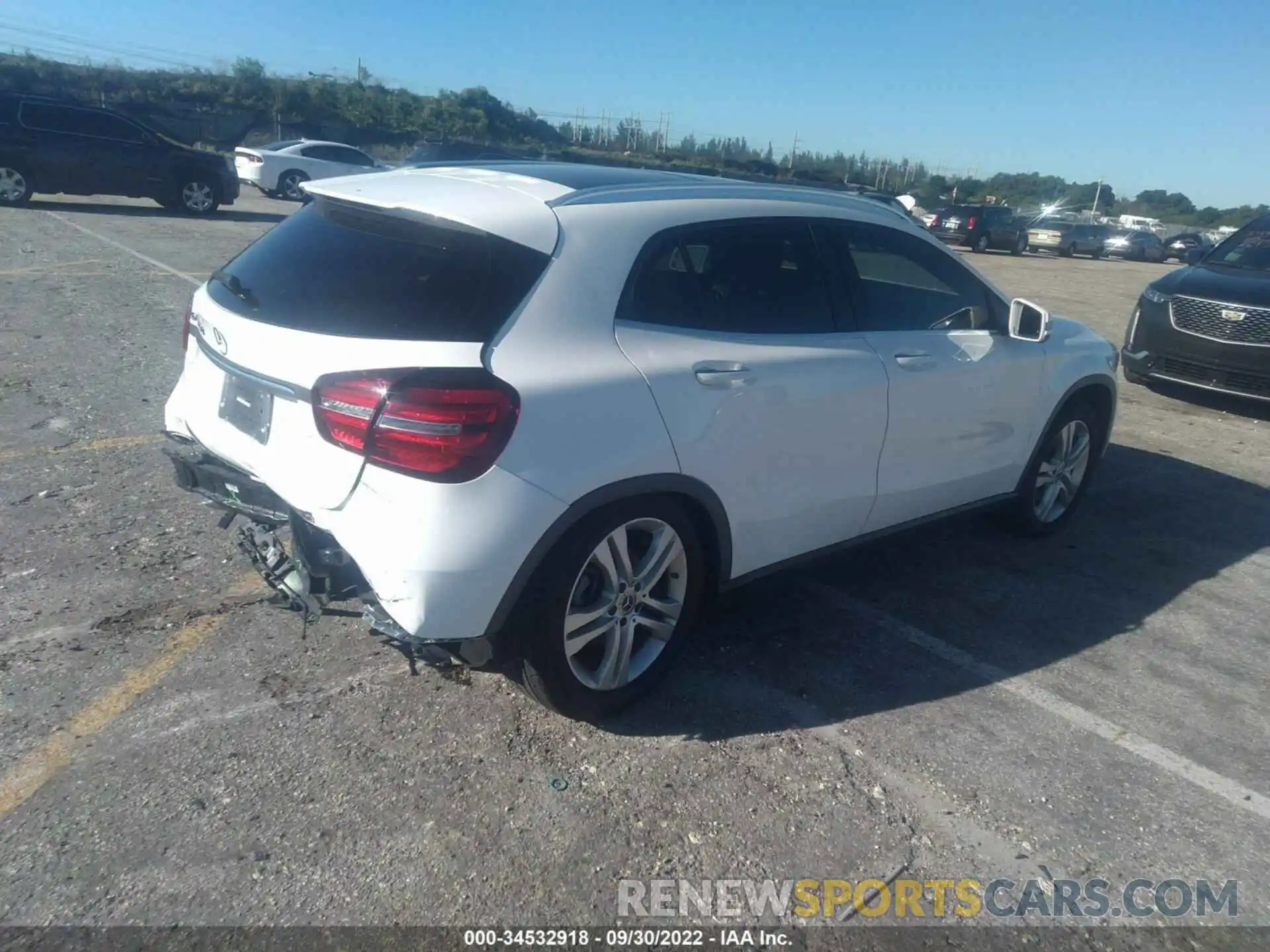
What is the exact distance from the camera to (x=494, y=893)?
2.66 m

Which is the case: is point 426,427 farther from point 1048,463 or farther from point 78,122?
point 78,122

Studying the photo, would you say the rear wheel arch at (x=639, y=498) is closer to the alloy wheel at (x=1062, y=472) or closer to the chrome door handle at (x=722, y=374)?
the chrome door handle at (x=722, y=374)

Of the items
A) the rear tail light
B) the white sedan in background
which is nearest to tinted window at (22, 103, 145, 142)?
the white sedan in background

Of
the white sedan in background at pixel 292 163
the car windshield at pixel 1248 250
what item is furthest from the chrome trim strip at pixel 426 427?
the white sedan in background at pixel 292 163

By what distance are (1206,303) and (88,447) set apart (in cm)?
878

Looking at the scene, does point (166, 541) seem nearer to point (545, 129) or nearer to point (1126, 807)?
point (1126, 807)

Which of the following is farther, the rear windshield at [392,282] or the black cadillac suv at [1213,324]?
the black cadillac suv at [1213,324]

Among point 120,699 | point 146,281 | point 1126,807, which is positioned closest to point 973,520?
point 1126,807

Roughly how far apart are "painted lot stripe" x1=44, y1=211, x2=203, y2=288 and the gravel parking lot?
6485mm

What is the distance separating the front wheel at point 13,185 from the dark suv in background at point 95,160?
0.01 metres

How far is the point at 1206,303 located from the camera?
8859mm

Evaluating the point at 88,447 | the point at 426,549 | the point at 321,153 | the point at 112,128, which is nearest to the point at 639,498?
the point at 426,549

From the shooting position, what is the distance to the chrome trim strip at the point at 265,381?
2.96 m

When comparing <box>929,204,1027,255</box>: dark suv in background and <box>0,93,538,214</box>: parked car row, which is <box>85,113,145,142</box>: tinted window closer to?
<box>0,93,538,214</box>: parked car row
